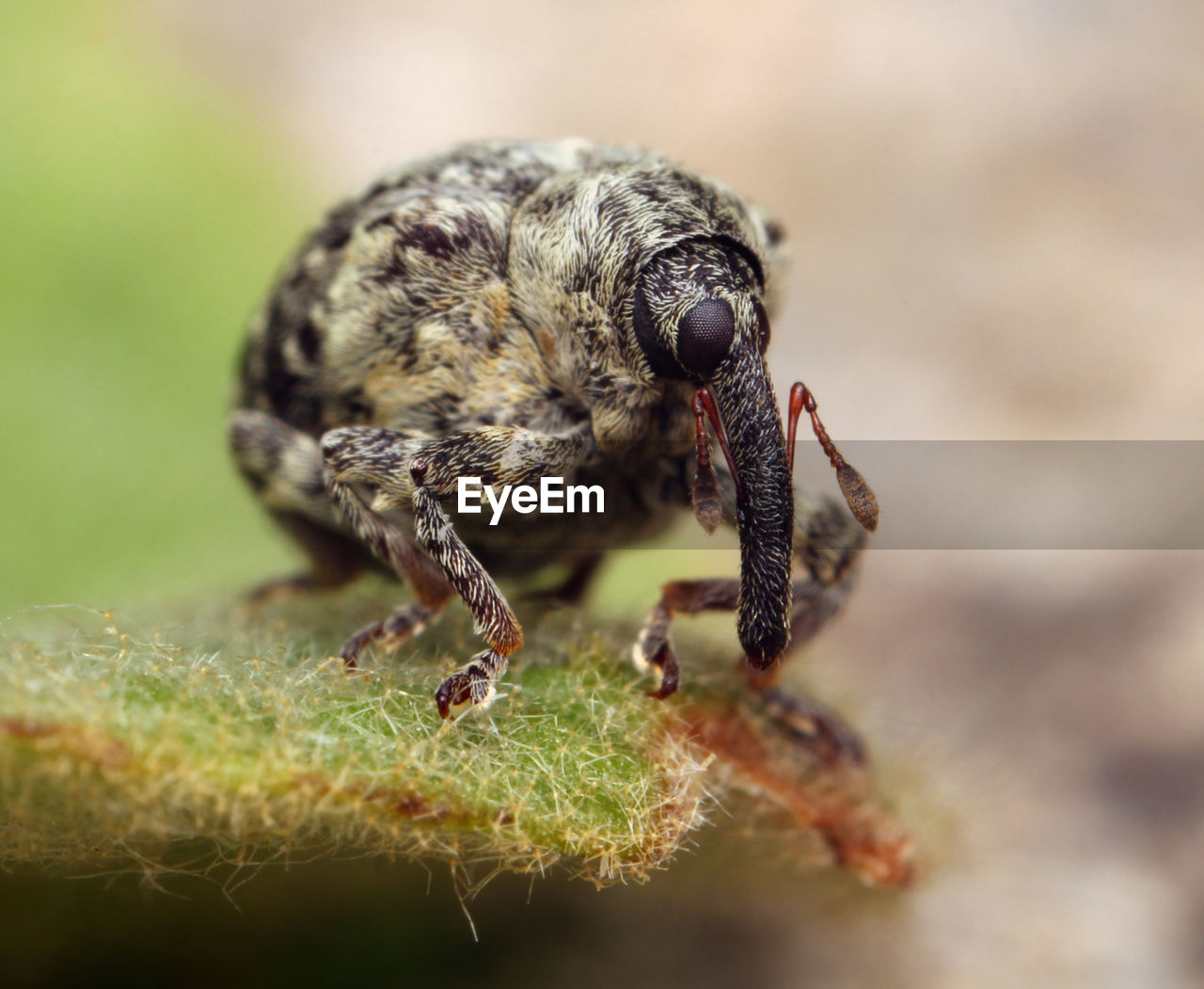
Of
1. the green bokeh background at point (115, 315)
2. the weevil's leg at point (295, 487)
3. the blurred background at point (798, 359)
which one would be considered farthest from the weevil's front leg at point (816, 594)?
the green bokeh background at point (115, 315)

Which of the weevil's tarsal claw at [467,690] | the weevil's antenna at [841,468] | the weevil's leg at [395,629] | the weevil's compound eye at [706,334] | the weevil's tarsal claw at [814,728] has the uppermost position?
the weevil's compound eye at [706,334]

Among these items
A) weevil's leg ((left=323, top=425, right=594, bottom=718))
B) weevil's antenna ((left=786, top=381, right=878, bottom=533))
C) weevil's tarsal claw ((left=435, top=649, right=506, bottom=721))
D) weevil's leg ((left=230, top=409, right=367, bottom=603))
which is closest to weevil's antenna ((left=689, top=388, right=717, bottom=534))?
weevil's antenna ((left=786, top=381, right=878, bottom=533))

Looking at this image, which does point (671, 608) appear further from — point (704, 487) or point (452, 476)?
point (452, 476)

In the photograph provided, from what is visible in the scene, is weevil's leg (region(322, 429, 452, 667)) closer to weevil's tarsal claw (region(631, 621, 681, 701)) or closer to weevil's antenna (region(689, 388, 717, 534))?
weevil's tarsal claw (region(631, 621, 681, 701))

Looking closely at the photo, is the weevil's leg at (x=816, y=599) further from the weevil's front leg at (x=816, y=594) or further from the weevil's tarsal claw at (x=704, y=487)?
the weevil's tarsal claw at (x=704, y=487)

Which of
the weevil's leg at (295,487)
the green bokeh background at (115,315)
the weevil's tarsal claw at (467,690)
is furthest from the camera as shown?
the green bokeh background at (115,315)

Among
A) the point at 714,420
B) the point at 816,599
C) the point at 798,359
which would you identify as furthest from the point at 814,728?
the point at 798,359

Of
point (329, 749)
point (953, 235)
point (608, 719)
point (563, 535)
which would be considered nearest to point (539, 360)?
point (563, 535)
